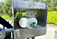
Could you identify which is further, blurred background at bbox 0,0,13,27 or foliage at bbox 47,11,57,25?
blurred background at bbox 0,0,13,27

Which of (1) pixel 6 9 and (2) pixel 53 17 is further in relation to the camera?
(1) pixel 6 9

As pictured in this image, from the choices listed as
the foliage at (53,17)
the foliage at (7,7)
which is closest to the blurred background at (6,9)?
the foliage at (7,7)

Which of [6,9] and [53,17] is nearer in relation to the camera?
[53,17]

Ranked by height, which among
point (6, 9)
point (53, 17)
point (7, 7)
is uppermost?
point (7, 7)

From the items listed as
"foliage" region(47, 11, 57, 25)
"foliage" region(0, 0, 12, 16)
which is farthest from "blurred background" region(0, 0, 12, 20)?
"foliage" region(47, 11, 57, 25)

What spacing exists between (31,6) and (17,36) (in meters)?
0.31

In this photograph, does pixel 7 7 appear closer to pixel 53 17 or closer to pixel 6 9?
pixel 6 9

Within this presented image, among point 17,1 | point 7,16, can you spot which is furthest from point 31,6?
point 7,16

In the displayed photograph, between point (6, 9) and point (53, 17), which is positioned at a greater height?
point (6, 9)

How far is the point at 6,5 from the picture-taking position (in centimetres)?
827

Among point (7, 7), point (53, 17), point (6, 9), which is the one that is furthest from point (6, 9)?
point (53, 17)

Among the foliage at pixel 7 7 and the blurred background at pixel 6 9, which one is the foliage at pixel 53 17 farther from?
the foliage at pixel 7 7

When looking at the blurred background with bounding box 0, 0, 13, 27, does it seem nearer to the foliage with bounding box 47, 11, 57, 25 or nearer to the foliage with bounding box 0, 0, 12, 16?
the foliage with bounding box 0, 0, 12, 16

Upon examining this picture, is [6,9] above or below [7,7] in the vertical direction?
below
